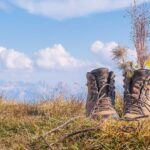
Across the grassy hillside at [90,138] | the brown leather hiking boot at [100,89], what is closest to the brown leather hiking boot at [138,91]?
the brown leather hiking boot at [100,89]

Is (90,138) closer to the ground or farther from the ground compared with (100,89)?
closer to the ground

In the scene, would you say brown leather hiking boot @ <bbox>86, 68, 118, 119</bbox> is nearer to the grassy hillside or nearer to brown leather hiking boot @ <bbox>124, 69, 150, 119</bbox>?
brown leather hiking boot @ <bbox>124, 69, 150, 119</bbox>

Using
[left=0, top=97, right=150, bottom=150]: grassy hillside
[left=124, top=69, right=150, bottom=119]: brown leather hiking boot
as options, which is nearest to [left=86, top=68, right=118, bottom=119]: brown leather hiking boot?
[left=124, top=69, right=150, bottom=119]: brown leather hiking boot

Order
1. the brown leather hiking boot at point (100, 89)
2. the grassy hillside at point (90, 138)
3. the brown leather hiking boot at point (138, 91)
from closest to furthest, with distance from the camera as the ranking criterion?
the grassy hillside at point (90, 138)
the brown leather hiking boot at point (138, 91)
the brown leather hiking boot at point (100, 89)

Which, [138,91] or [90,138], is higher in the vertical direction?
[138,91]

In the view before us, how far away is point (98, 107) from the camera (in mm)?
6121

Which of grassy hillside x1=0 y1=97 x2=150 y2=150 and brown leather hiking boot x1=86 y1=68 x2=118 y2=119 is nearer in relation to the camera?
grassy hillside x1=0 y1=97 x2=150 y2=150

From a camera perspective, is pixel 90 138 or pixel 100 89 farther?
pixel 100 89

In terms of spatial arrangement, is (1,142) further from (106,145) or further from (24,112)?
(24,112)

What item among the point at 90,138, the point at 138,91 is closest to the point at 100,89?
the point at 138,91

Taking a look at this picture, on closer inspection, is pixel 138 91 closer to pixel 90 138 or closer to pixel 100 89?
pixel 100 89

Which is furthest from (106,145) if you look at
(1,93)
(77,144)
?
(1,93)

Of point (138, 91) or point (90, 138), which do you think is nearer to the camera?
point (90, 138)

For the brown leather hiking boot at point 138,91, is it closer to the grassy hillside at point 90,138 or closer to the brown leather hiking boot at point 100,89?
the brown leather hiking boot at point 100,89
